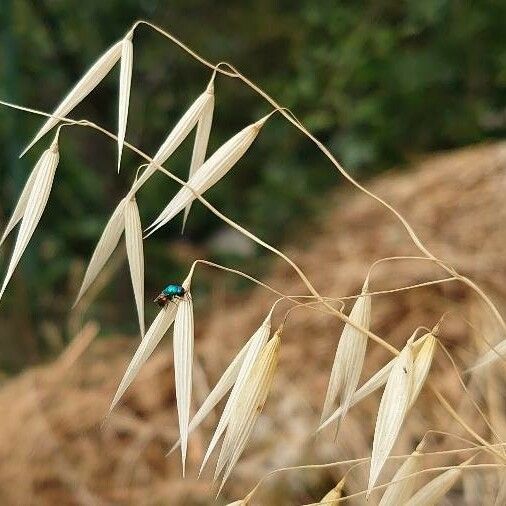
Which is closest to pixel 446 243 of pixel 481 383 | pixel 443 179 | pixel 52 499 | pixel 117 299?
pixel 443 179

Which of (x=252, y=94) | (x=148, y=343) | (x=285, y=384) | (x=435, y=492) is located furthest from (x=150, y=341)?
(x=252, y=94)

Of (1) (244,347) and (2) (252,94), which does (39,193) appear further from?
(2) (252,94)

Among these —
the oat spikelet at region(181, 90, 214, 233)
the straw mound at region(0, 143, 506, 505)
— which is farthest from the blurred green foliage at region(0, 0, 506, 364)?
the oat spikelet at region(181, 90, 214, 233)

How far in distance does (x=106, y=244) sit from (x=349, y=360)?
9 centimetres

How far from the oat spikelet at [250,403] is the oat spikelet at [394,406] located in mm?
37

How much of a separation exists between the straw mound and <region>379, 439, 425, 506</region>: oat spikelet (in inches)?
10.0

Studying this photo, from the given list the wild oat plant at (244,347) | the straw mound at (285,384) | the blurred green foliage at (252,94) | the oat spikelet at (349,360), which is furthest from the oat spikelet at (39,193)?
the blurred green foliage at (252,94)

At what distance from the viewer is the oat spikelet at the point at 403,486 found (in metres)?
0.28

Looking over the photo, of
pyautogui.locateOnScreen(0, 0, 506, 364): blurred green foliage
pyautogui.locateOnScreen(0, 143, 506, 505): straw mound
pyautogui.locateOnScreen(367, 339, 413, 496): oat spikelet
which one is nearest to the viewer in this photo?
pyautogui.locateOnScreen(367, 339, 413, 496): oat spikelet

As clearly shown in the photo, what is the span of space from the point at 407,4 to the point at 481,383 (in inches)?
25.4

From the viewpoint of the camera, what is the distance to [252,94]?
4.77 feet

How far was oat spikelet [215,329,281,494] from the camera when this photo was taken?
0.27 m

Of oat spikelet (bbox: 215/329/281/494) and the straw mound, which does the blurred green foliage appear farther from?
oat spikelet (bbox: 215/329/281/494)

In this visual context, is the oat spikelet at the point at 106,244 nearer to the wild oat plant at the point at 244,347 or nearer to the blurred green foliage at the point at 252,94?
the wild oat plant at the point at 244,347
